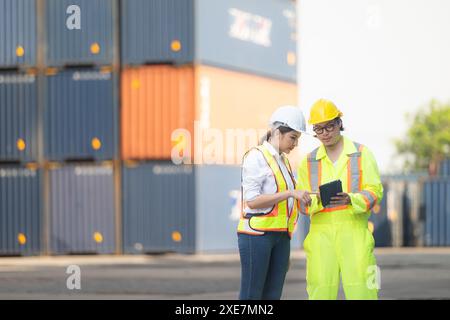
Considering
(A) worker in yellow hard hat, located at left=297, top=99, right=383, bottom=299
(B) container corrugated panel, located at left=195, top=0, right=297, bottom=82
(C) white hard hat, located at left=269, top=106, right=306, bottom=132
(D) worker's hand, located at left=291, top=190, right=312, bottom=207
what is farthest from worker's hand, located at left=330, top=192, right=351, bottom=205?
(B) container corrugated panel, located at left=195, top=0, right=297, bottom=82

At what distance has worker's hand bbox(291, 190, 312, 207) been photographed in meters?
7.83

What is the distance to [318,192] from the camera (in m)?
8.06

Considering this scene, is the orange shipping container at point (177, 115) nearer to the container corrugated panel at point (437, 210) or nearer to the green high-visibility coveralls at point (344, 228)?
the container corrugated panel at point (437, 210)

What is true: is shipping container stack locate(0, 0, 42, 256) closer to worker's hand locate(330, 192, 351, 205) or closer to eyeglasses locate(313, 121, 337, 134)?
eyeglasses locate(313, 121, 337, 134)

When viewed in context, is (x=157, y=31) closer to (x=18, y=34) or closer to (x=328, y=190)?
(x=18, y=34)

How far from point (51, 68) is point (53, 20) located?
47.7 inches

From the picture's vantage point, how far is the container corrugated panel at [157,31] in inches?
1178

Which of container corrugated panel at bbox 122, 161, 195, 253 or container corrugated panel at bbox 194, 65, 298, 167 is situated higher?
container corrugated panel at bbox 194, 65, 298, 167

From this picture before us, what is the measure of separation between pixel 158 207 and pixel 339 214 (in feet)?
72.1

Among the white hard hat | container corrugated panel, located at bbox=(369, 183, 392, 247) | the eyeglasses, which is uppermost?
the white hard hat

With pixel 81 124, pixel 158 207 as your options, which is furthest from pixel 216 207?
pixel 81 124

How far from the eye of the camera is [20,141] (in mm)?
30078

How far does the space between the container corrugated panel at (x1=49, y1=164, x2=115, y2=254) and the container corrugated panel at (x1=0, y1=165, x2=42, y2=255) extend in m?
0.38

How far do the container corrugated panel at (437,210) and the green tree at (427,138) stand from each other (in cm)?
8500
